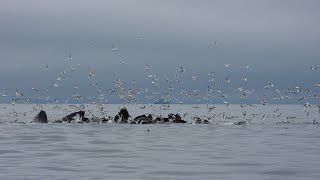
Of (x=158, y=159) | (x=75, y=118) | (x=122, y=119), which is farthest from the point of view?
(x=75, y=118)

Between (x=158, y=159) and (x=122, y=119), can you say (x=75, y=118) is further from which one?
(x=158, y=159)

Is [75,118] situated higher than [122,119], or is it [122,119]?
[75,118]

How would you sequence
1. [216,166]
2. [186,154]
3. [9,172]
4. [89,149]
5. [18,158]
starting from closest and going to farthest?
1. [9,172]
2. [216,166]
3. [18,158]
4. [186,154]
5. [89,149]

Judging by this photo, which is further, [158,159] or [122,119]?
[122,119]

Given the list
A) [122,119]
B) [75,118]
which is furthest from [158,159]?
[75,118]

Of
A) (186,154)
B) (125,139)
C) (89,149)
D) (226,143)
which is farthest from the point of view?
(125,139)

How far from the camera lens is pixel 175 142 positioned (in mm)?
49281

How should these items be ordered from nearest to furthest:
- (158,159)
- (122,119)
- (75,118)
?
(158,159) → (122,119) → (75,118)

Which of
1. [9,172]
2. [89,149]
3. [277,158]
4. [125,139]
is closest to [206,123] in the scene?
[125,139]

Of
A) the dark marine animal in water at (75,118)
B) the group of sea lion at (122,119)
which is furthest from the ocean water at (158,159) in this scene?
the dark marine animal in water at (75,118)

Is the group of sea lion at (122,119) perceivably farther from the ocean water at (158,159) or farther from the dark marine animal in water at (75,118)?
the ocean water at (158,159)

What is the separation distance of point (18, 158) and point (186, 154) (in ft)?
30.1

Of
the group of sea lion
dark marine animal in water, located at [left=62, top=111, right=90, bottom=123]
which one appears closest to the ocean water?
the group of sea lion

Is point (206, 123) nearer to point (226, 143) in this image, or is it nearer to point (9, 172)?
point (226, 143)
